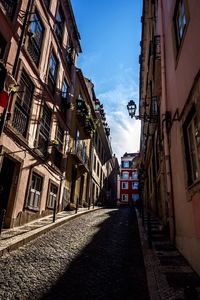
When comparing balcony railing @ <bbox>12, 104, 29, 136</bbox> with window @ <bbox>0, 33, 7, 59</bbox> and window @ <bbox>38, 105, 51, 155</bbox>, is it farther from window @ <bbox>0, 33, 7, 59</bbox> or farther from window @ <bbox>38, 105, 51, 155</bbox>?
window @ <bbox>0, 33, 7, 59</bbox>

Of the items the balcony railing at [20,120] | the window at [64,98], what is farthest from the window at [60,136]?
the balcony railing at [20,120]

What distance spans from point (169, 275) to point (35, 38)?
36.8 ft

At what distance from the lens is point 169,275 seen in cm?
372

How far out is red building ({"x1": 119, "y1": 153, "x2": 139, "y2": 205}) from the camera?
155 feet

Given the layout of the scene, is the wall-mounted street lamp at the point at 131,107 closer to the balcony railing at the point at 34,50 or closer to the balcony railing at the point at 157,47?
the balcony railing at the point at 157,47

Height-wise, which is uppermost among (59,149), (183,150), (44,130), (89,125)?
(89,125)

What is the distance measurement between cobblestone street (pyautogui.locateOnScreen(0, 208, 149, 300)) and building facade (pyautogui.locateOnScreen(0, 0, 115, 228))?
4.98 feet

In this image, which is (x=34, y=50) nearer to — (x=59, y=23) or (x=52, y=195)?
(x=59, y=23)

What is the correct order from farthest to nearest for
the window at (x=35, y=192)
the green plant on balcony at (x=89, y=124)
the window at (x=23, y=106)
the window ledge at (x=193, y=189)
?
the green plant on balcony at (x=89, y=124) < the window at (x=35, y=192) < the window at (x=23, y=106) < the window ledge at (x=193, y=189)

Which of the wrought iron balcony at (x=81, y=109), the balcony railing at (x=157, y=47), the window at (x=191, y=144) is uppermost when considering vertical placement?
the wrought iron balcony at (x=81, y=109)

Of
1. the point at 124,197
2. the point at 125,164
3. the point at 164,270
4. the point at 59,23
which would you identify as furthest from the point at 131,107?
the point at 125,164

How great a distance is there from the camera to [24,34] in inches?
352

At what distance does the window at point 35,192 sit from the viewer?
9.26 m

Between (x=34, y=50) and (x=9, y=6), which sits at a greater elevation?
(x=9, y=6)
